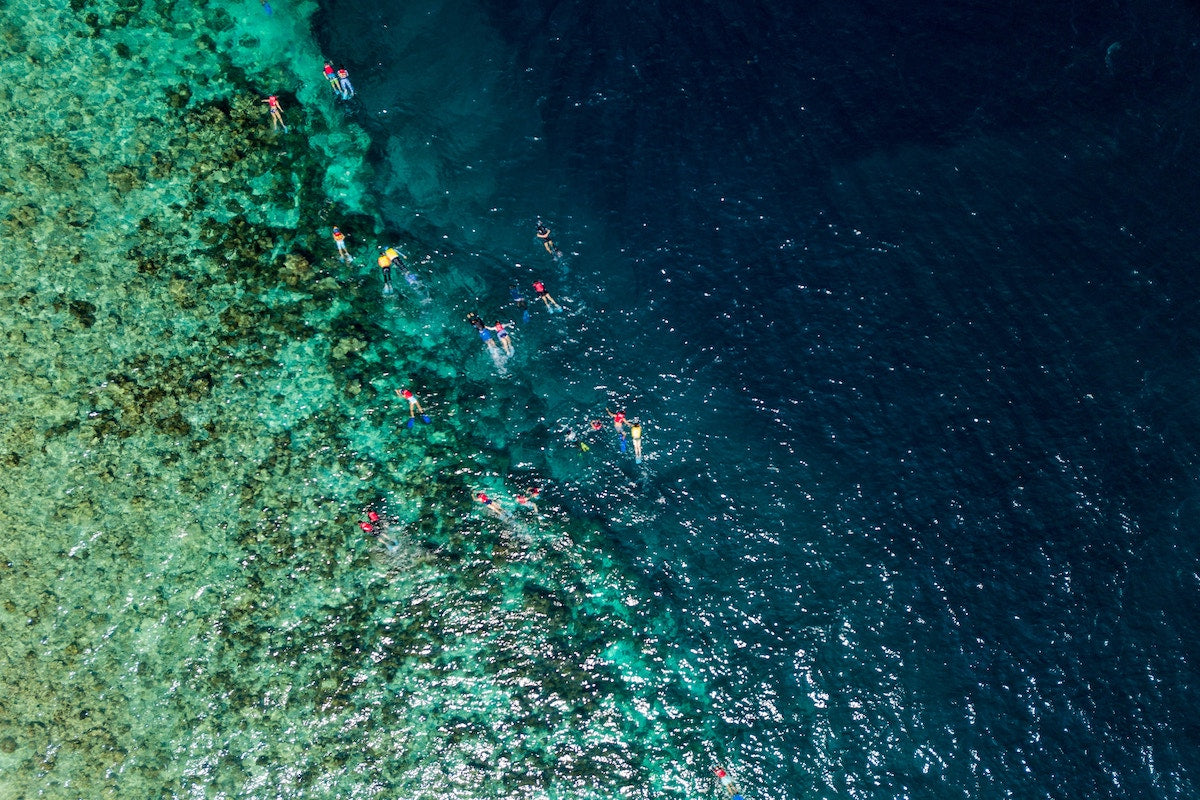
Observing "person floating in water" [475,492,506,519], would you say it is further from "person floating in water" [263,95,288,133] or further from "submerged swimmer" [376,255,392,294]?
"person floating in water" [263,95,288,133]

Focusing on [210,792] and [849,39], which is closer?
[210,792]

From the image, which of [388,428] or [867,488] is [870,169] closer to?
[867,488]

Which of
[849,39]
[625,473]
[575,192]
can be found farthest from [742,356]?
[849,39]

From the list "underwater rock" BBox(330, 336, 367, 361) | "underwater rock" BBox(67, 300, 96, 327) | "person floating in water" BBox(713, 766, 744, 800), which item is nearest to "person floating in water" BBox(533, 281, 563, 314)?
"underwater rock" BBox(330, 336, 367, 361)

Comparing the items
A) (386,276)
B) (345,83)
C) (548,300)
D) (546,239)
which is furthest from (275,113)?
(548,300)

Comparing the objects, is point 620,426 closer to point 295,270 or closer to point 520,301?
point 520,301
